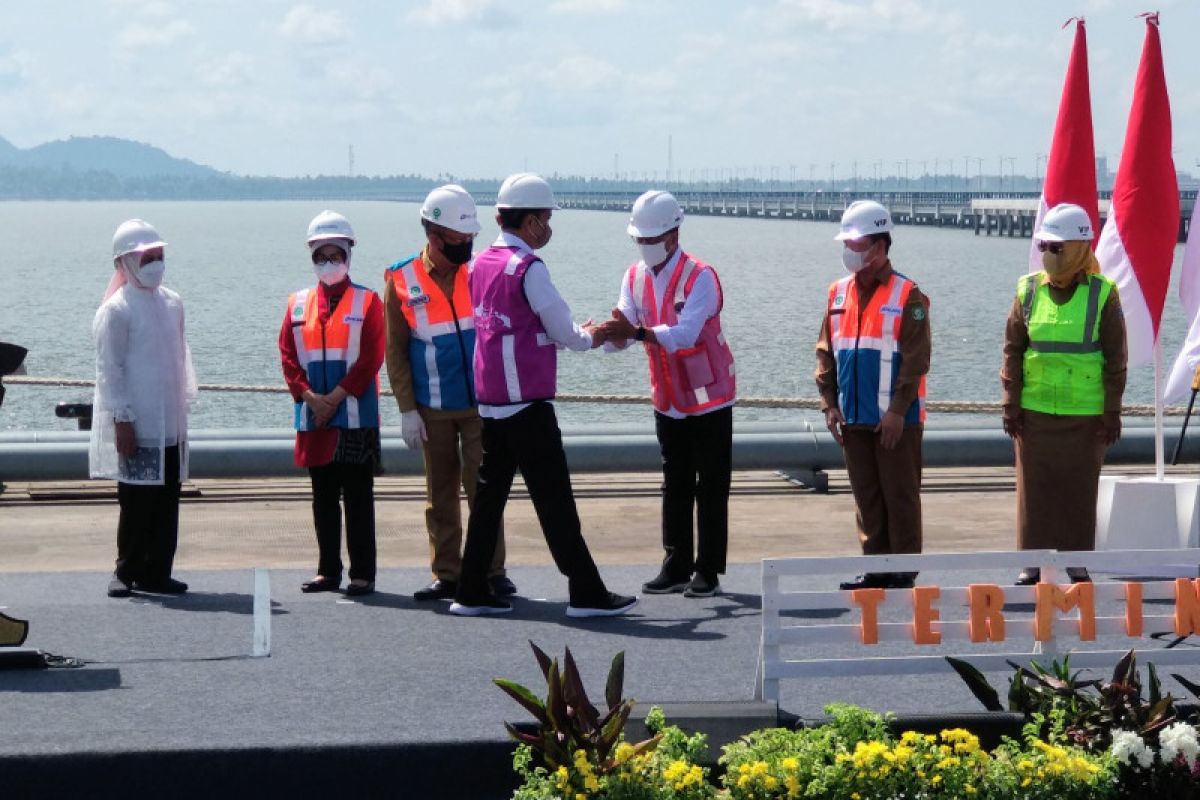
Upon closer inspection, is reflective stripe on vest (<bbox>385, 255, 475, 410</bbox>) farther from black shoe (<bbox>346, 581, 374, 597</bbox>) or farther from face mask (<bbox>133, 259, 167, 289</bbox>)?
face mask (<bbox>133, 259, 167, 289</bbox>)

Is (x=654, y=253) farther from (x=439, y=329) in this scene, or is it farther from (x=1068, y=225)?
(x=1068, y=225)

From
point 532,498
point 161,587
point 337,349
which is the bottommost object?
point 161,587

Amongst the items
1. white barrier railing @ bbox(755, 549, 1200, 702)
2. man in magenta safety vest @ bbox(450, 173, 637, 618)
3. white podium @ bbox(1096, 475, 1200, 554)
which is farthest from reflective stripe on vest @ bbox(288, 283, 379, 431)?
white podium @ bbox(1096, 475, 1200, 554)

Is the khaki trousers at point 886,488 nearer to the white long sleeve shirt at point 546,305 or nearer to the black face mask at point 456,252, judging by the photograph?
the white long sleeve shirt at point 546,305

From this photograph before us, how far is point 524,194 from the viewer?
7613 millimetres

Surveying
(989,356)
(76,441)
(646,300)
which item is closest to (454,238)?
(646,300)

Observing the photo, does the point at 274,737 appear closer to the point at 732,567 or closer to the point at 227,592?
the point at 227,592

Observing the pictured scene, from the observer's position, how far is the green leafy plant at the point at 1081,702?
17.8 feet

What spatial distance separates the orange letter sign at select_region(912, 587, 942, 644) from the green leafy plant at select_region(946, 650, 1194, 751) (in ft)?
0.39

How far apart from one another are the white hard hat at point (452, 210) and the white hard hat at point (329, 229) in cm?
40

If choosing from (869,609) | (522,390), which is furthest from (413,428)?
(869,609)

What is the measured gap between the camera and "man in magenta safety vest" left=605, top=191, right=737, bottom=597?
26.2 feet

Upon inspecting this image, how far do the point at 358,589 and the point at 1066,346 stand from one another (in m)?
3.30

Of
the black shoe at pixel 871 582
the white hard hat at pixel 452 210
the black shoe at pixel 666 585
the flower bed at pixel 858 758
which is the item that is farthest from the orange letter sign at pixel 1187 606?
the white hard hat at pixel 452 210
